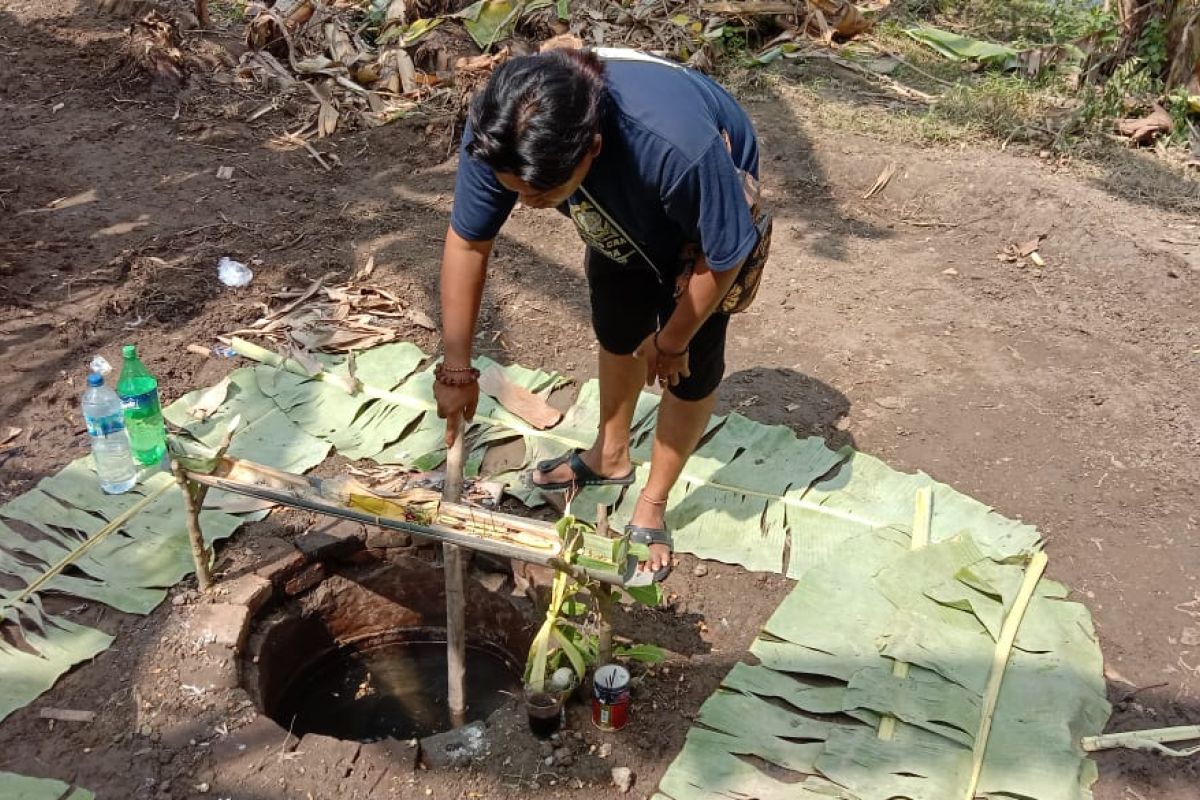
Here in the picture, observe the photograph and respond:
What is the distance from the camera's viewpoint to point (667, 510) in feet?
12.1

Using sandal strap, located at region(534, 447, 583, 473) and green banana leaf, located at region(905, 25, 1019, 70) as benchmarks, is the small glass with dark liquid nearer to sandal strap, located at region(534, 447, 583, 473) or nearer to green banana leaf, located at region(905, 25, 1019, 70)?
sandal strap, located at region(534, 447, 583, 473)

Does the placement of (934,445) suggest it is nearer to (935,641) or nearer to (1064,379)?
(1064,379)

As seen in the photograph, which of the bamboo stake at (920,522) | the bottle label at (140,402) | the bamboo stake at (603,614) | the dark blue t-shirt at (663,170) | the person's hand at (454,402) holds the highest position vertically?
the dark blue t-shirt at (663,170)

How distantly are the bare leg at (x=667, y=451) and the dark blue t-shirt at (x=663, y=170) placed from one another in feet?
2.40

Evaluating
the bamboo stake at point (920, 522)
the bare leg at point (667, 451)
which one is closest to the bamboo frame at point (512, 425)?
the bamboo stake at point (920, 522)

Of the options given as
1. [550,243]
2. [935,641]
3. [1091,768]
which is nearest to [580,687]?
[935,641]

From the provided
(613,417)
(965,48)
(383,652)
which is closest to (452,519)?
(613,417)

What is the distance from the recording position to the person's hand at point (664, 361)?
2670 mm

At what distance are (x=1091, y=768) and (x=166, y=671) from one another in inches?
107

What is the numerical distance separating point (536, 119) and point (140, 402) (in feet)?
7.66

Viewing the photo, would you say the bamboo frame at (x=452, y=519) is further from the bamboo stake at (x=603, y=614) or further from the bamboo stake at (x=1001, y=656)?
the bamboo stake at (x=1001, y=656)

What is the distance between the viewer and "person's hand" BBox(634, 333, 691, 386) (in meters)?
2.67

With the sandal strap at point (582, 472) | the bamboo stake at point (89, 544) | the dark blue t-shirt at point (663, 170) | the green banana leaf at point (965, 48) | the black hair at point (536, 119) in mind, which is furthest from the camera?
the green banana leaf at point (965, 48)

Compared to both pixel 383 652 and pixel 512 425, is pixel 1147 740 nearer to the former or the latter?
pixel 512 425
